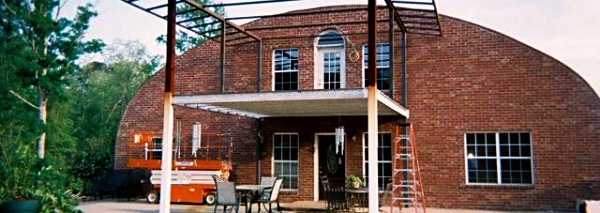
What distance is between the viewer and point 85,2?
12984 mm

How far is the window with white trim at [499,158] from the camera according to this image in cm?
1334

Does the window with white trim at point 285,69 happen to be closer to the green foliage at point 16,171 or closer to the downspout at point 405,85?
the downspout at point 405,85

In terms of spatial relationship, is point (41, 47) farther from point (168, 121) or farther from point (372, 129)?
point (372, 129)

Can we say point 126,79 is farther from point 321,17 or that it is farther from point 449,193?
point 449,193

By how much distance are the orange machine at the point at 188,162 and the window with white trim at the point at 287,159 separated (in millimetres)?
1277

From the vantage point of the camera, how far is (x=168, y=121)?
10141 mm

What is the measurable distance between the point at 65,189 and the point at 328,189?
5370 mm

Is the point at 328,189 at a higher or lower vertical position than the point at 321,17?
lower

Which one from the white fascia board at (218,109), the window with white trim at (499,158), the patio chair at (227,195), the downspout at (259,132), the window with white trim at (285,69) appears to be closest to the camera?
the patio chair at (227,195)

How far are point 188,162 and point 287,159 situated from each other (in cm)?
263

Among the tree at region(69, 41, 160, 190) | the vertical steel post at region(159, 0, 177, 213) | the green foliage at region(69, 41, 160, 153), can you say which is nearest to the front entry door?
the vertical steel post at region(159, 0, 177, 213)

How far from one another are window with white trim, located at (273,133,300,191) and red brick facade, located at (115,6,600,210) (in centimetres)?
21

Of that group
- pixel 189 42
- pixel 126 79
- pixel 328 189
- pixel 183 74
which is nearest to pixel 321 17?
pixel 183 74

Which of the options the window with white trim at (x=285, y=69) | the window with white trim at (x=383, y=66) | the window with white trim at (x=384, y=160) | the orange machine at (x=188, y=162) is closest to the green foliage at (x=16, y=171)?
the orange machine at (x=188, y=162)
